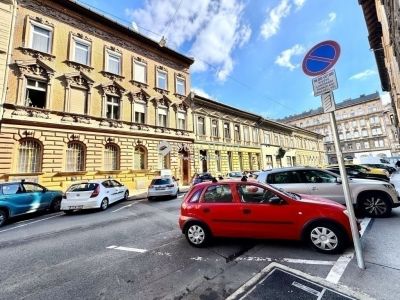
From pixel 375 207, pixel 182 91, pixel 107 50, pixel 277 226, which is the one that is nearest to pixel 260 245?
pixel 277 226

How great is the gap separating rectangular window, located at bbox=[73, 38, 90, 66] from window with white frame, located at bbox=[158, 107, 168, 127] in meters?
6.89

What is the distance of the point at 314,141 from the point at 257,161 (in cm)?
2849

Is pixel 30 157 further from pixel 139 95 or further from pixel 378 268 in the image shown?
pixel 378 268

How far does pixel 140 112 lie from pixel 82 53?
605 centimetres

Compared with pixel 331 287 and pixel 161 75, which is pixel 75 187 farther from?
pixel 161 75

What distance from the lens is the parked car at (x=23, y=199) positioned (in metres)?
8.02

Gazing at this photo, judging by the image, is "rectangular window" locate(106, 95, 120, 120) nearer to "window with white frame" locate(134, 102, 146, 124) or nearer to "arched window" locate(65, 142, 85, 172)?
"window with white frame" locate(134, 102, 146, 124)

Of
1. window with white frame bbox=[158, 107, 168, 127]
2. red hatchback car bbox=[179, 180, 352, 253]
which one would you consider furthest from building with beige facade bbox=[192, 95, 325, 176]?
red hatchback car bbox=[179, 180, 352, 253]

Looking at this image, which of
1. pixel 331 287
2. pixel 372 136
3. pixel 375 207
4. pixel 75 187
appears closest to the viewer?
pixel 331 287

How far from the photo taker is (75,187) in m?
9.91

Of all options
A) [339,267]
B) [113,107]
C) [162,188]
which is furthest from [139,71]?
[339,267]

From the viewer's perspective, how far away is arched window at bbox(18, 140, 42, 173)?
12.8 metres

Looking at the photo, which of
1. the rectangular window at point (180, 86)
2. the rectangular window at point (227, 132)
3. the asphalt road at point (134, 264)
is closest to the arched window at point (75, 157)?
the asphalt road at point (134, 264)

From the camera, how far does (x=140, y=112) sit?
62.4 ft
